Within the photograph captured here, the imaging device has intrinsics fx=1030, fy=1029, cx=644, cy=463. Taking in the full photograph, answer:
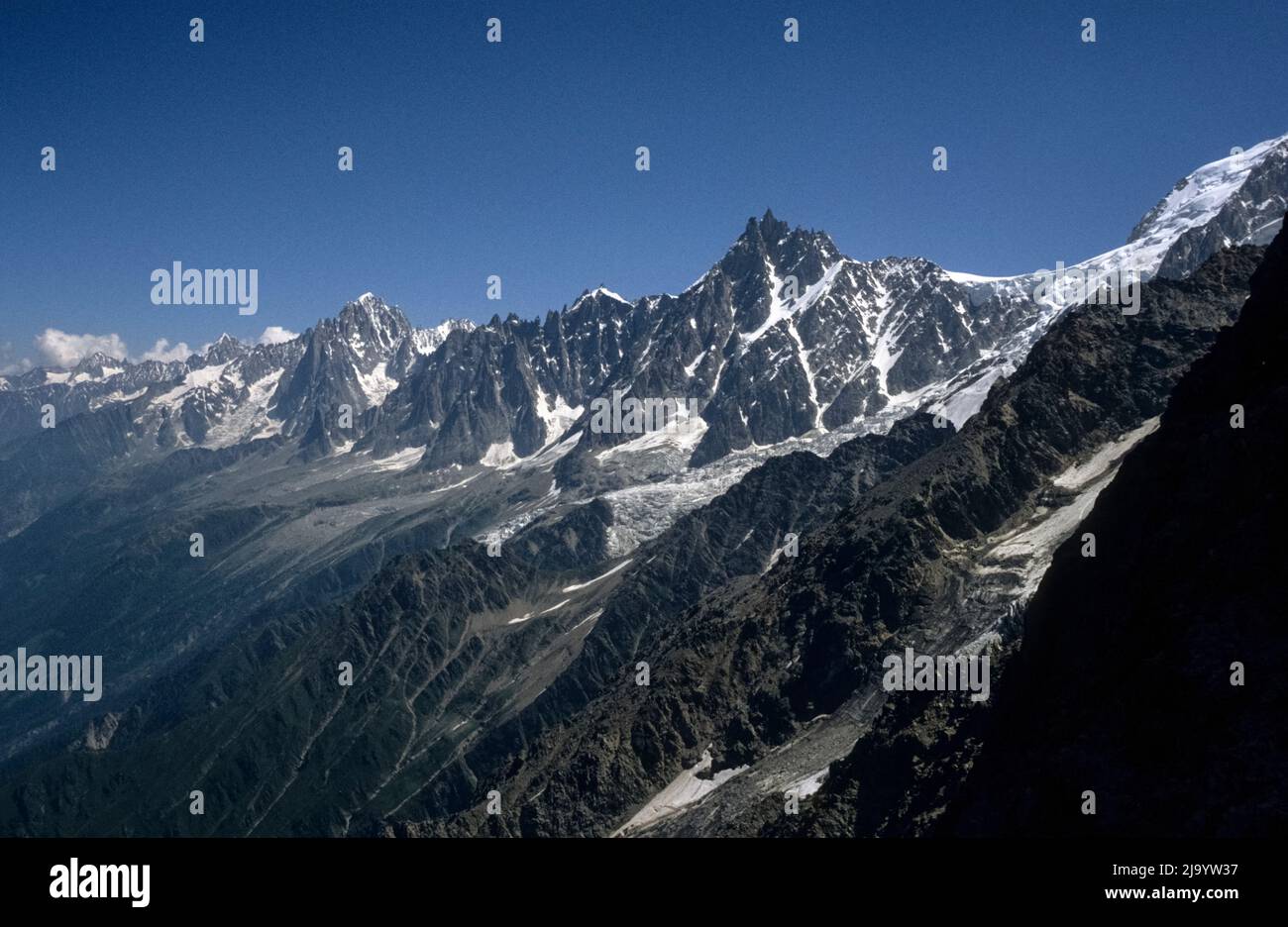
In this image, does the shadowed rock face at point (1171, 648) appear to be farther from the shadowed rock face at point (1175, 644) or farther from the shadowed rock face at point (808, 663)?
the shadowed rock face at point (808, 663)

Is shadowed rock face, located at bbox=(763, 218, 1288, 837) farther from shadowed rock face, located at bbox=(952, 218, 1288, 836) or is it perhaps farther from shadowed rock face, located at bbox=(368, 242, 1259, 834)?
shadowed rock face, located at bbox=(368, 242, 1259, 834)

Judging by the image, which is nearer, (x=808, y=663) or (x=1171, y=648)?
(x=1171, y=648)

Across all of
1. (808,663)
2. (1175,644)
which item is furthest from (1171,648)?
(808,663)

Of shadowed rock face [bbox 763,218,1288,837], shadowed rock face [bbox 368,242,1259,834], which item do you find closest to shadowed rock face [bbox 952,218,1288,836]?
shadowed rock face [bbox 763,218,1288,837]

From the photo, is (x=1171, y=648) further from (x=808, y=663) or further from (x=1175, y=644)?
(x=808, y=663)

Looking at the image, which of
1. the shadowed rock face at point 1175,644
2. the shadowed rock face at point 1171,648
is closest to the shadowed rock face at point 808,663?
the shadowed rock face at point 1171,648

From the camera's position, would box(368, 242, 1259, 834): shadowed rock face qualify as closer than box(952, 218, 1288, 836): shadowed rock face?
No

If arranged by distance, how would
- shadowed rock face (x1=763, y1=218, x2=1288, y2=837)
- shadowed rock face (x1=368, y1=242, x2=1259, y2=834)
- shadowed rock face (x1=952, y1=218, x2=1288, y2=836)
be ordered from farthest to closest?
1. shadowed rock face (x1=368, y1=242, x2=1259, y2=834)
2. shadowed rock face (x1=763, y1=218, x2=1288, y2=837)
3. shadowed rock face (x1=952, y1=218, x2=1288, y2=836)

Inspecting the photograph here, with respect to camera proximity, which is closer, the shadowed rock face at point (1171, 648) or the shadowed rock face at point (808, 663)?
the shadowed rock face at point (1171, 648)

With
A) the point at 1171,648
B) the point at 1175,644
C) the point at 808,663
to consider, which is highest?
the point at 1175,644
